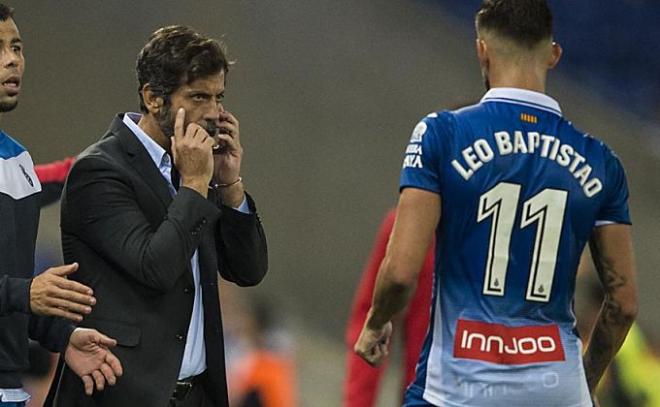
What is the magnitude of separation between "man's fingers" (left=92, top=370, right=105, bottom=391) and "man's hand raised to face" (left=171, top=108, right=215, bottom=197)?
0.49m

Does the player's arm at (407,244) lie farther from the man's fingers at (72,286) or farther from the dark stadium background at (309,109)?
the dark stadium background at (309,109)

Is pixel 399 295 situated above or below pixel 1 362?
above

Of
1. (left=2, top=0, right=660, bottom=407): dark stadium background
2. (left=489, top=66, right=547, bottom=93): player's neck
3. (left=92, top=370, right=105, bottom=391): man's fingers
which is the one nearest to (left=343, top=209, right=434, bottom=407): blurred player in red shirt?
(left=489, top=66, right=547, bottom=93): player's neck

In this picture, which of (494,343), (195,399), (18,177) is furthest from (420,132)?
(18,177)

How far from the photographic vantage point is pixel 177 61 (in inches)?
142

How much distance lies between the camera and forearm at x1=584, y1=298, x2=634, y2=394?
371cm

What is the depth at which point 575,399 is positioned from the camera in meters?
3.55

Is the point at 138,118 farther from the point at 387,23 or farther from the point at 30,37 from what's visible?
the point at 387,23

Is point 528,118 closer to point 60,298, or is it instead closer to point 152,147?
point 152,147

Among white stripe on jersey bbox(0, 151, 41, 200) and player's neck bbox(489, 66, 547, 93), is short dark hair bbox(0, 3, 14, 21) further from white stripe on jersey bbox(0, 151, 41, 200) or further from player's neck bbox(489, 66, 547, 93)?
player's neck bbox(489, 66, 547, 93)

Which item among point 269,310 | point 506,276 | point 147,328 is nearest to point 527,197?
point 506,276

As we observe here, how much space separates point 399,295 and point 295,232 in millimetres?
5677

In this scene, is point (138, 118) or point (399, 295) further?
point (138, 118)

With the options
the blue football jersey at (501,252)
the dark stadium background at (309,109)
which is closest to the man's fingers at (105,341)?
the blue football jersey at (501,252)
